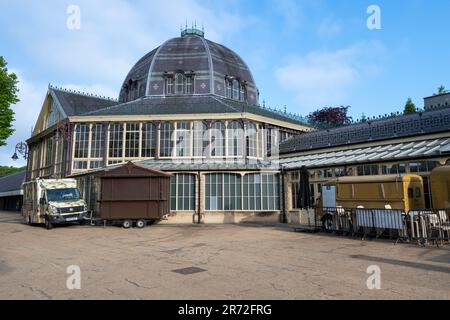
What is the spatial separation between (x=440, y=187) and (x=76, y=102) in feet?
97.8

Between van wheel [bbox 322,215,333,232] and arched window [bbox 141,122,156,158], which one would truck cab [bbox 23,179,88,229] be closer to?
arched window [bbox 141,122,156,158]

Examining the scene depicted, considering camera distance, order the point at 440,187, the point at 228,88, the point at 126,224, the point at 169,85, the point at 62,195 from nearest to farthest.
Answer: the point at 440,187 → the point at 126,224 → the point at 62,195 → the point at 169,85 → the point at 228,88

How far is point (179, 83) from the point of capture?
30094mm

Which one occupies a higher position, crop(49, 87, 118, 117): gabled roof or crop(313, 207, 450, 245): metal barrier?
crop(49, 87, 118, 117): gabled roof

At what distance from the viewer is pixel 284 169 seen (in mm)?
20406

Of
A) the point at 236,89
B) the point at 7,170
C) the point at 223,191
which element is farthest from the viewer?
the point at 7,170

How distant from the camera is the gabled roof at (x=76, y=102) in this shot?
95.4 ft

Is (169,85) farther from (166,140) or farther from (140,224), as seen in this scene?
(140,224)

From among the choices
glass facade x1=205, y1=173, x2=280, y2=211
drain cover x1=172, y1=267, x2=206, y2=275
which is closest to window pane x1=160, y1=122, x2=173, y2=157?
glass facade x1=205, y1=173, x2=280, y2=211

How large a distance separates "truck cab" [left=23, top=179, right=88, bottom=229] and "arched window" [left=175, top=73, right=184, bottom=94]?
13613mm

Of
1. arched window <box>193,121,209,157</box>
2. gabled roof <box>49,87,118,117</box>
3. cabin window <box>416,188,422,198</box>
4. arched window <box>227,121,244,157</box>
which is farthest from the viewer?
gabled roof <box>49,87,118,117</box>

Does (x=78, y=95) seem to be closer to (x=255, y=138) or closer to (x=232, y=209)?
(x=255, y=138)

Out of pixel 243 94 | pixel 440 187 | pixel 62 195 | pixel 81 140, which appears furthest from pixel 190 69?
pixel 440 187

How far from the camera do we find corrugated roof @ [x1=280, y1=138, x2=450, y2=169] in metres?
15.0
